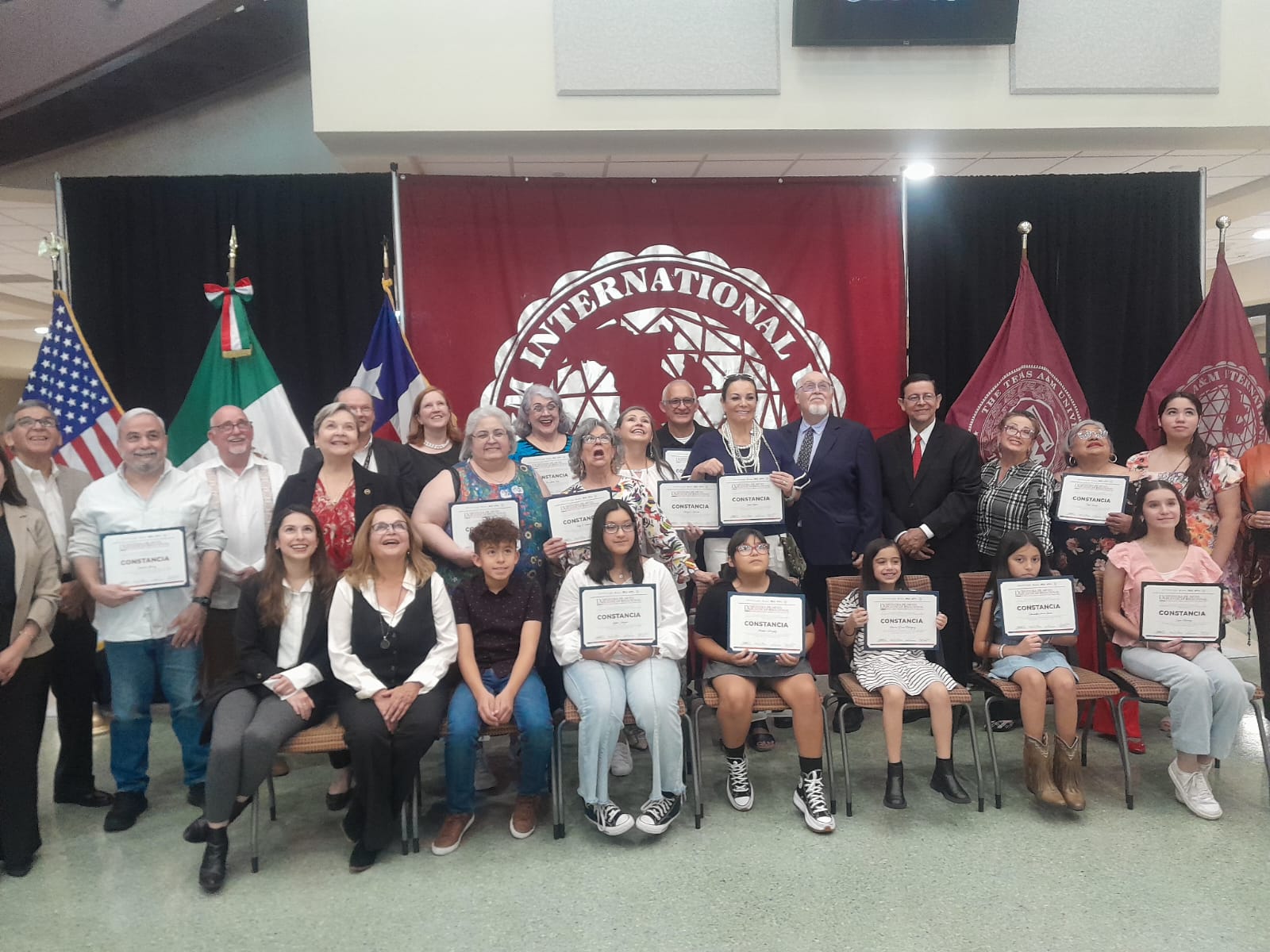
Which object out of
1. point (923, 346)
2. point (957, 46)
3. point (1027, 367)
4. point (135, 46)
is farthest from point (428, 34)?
point (1027, 367)

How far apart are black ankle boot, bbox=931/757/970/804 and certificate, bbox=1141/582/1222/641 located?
100cm

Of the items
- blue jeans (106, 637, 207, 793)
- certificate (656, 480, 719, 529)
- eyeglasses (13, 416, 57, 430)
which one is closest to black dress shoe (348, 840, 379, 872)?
blue jeans (106, 637, 207, 793)

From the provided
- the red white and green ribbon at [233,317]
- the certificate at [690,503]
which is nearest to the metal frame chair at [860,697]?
the certificate at [690,503]

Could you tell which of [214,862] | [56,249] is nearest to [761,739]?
[214,862]

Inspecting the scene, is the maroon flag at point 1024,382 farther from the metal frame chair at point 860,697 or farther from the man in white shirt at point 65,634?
the man in white shirt at point 65,634

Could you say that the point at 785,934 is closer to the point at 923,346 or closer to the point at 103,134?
the point at 923,346

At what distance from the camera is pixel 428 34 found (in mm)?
4469

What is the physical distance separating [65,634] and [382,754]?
5.41 ft

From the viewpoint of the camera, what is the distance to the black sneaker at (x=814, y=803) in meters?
3.15

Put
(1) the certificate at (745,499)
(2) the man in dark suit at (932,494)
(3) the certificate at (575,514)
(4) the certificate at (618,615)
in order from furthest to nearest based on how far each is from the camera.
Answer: (2) the man in dark suit at (932,494) → (1) the certificate at (745,499) → (3) the certificate at (575,514) → (4) the certificate at (618,615)

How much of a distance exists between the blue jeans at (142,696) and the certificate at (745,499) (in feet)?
7.52

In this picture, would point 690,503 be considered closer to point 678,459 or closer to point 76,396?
point 678,459

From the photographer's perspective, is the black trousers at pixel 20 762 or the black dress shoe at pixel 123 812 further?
the black dress shoe at pixel 123 812

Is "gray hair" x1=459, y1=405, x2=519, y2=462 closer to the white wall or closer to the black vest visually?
the black vest
